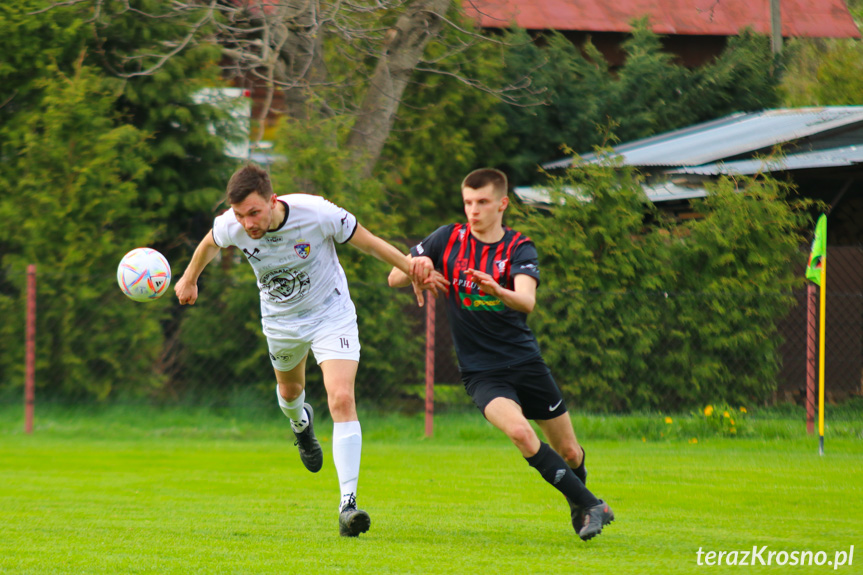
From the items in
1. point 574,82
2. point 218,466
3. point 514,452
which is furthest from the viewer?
point 574,82

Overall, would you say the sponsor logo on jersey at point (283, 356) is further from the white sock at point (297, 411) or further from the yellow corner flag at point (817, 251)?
the yellow corner flag at point (817, 251)

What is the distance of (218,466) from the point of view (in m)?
9.35

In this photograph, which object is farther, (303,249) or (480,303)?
(303,249)

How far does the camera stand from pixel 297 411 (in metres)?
7.16

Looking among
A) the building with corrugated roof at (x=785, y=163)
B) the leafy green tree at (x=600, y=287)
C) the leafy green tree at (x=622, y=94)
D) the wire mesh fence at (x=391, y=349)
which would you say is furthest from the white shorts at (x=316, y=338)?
the leafy green tree at (x=622, y=94)

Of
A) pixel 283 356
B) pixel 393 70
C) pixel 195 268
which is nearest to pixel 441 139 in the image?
pixel 393 70

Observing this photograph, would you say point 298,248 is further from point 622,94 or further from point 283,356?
point 622,94

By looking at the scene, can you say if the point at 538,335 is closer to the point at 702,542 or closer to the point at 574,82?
the point at 702,542

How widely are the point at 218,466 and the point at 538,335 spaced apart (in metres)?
4.54

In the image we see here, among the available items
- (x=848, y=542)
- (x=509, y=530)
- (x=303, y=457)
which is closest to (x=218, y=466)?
(x=303, y=457)

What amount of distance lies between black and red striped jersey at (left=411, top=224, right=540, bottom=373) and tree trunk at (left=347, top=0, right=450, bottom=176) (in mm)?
9804

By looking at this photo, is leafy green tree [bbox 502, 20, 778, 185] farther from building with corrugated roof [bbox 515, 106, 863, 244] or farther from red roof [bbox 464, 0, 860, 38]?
building with corrugated roof [bbox 515, 106, 863, 244]

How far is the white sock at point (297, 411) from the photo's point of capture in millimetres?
7098

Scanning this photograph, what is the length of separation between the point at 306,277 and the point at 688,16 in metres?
25.9
